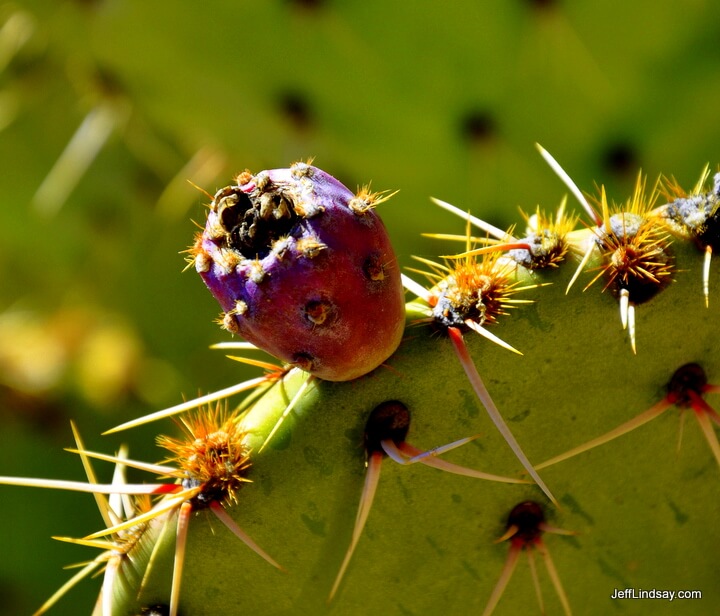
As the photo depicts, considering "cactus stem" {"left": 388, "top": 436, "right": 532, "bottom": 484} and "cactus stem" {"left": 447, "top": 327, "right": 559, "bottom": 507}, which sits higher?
"cactus stem" {"left": 447, "top": 327, "right": 559, "bottom": 507}

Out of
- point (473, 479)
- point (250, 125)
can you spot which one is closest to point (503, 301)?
point (473, 479)

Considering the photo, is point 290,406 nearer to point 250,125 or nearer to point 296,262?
point 296,262

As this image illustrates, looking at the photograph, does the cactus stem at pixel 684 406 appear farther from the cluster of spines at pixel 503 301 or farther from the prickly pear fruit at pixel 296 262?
the prickly pear fruit at pixel 296 262

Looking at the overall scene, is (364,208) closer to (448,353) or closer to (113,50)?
(448,353)

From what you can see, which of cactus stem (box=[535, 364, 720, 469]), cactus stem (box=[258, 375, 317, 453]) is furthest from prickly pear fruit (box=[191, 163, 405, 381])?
cactus stem (box=[535, 364, 720, 469])

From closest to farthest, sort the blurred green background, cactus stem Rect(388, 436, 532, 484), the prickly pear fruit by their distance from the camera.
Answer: the prickly pear fruit
cactus stem Rect(388, 436, 532, 484)
the blurred green background

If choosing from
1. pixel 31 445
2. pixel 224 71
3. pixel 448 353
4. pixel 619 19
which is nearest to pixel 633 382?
pixel 448 353

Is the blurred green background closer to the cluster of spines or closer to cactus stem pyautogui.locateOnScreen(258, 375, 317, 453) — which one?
the cluster of spines

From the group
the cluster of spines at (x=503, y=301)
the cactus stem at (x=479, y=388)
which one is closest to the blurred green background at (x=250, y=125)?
the cluster of spines at (x=503, y=301)
